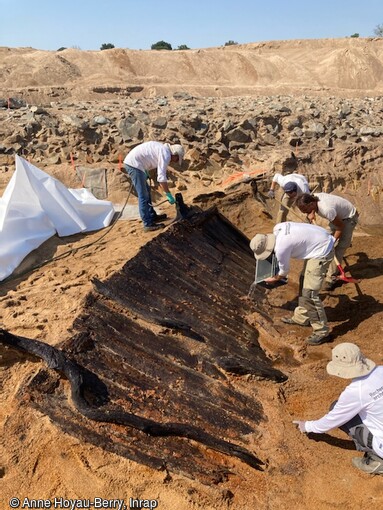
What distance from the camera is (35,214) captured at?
19.9ft

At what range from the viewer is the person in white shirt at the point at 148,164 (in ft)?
20.2

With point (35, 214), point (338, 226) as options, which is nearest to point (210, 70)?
point (338, 226)

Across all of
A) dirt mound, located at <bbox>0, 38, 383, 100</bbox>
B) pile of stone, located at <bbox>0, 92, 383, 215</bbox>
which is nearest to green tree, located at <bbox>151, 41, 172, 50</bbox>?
dirt mound, located at <bbox>0, 38, 383, 100</bbox>

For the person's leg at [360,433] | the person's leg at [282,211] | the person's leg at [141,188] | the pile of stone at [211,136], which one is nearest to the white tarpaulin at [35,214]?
the person's leg at [141,188]

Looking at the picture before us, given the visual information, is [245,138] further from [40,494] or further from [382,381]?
[40,494]

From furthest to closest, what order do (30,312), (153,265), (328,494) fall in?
1. (153,265)
2. (30,312)
3. (328,494)

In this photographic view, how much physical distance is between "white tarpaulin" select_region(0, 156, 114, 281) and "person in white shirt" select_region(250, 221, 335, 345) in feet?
9.89

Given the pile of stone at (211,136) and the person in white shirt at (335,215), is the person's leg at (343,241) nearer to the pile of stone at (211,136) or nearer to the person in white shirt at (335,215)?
the person in white shirt at (335,215)

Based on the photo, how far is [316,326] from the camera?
5105mm

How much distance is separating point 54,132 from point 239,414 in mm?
7232

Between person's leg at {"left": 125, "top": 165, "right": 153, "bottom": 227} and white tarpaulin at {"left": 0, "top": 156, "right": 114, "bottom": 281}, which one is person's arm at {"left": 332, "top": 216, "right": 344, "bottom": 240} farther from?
Answer: white tarpaulin at {"left": 0, "top": 156, "right": 114, "bottom": 281}

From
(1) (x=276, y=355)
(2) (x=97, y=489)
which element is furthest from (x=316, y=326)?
(2) (x=97, y=489)

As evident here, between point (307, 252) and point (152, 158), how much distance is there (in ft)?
8.99

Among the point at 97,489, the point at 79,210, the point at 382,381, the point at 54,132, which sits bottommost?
the point at 97,489
